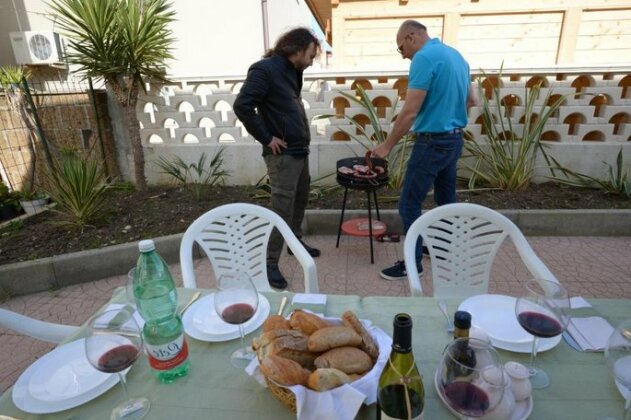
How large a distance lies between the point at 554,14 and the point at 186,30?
690 centimetres

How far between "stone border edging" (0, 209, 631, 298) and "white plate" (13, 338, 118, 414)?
229cm

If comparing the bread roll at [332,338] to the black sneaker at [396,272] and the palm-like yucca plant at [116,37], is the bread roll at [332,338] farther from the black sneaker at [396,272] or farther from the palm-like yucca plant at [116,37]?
the palm-like yucca plant at [116,37]

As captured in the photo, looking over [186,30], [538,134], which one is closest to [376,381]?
[538,134]

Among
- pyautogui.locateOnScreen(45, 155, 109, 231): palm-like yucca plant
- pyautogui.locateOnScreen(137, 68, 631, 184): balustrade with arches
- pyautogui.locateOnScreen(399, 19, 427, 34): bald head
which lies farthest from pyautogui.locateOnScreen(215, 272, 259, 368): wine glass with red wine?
pyautogui.locateOnScreen(137, 68, 631, 184): balustrade with arches

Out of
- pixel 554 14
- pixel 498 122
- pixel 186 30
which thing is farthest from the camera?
pixel 186 30

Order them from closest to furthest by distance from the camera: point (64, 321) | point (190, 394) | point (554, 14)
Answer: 1. point (190, 394)
2. point (64, 321)
3. point (554, 14)

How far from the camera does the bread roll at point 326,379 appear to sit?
75 cm

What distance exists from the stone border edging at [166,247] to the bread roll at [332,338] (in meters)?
2.73

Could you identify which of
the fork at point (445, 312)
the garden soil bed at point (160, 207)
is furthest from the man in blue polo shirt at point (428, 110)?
the fork at point (445, 312)

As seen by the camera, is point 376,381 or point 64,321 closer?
point 376,381

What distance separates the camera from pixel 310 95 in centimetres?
425

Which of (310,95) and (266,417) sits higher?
(310,95)

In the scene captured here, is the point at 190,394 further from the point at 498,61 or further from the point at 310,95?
the point at 498,61

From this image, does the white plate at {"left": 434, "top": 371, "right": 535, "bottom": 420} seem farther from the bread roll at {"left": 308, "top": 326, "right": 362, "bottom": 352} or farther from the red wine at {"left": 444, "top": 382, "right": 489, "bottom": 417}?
the bread roll at {"left": 308, "top": 326, "right": 362, "bottom": 352}
